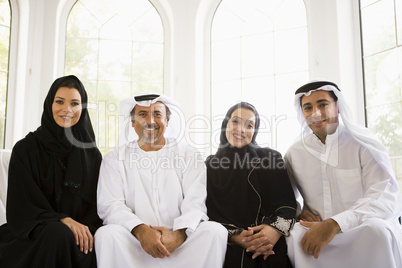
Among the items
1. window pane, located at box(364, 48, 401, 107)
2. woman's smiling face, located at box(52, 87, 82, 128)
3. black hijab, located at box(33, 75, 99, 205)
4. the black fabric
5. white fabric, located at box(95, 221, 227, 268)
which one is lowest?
white fabric, located at box(95, 221, 227, 268)

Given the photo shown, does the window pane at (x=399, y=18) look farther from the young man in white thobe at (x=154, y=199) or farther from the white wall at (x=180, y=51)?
the young man in white thobe at (x=154, y=199)

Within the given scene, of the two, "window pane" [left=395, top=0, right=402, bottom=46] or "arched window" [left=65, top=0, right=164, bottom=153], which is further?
"arched window" [left=65, top=0, right=164, bottom=153]

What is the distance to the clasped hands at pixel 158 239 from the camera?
2252 millimetres

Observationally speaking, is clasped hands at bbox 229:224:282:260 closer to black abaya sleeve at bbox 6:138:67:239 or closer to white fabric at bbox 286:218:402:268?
white fabric at bbox 286:218:402:268

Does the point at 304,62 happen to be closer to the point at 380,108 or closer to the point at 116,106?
the point at 380,108

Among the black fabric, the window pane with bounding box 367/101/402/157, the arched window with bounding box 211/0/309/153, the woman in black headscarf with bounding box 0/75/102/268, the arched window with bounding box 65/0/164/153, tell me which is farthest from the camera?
the arched window with bounding box 65/0/164/153

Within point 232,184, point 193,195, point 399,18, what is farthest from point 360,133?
point 399,18

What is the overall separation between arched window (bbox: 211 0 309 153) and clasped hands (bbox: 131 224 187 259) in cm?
181

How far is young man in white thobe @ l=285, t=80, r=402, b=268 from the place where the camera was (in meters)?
2.29

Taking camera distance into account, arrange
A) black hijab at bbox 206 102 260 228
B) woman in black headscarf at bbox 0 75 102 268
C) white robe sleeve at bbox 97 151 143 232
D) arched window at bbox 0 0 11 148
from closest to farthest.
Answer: woman in black headscarf at bbox 0 75 102 268
white robe sleeve at bbox 97 151 143 232
black hijab at bbox 206 102 260 228
arched window at bbox 0 0 11 148

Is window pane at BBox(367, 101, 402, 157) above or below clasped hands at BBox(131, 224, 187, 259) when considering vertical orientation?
above

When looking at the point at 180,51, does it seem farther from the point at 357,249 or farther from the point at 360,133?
the point at 357,249

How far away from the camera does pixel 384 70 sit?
366 centimetres

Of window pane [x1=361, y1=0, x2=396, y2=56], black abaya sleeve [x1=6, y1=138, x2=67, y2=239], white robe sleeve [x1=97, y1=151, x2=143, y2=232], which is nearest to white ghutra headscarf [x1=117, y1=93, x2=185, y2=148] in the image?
white robe sleeve [x1=97, y1=151, x2=143, y2=232]
